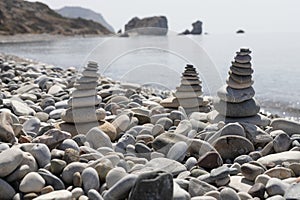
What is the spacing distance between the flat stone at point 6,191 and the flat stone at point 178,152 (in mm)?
1155

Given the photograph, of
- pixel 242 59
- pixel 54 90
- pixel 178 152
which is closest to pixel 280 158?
pixel 178 152

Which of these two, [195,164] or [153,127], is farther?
[153,127]

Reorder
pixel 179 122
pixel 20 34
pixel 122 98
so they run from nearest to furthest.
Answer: pixel 179 122
pixel 122 98
pixel 20 34

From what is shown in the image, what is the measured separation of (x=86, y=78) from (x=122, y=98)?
35.9 inches

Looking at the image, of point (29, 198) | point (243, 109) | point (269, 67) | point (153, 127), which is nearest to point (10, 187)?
point (29, 198)

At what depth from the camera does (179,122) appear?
4.06 m

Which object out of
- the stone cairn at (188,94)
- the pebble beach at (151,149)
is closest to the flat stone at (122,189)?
the pebble beach at (151,149)

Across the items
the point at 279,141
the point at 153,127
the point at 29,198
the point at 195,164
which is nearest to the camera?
the point at 29,198

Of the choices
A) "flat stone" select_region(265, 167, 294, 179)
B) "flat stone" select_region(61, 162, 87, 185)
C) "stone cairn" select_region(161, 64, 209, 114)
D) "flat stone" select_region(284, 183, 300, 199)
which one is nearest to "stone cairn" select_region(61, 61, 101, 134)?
"stone cairn" select_region(161, 64, 209, 114)

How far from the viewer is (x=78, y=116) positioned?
3.99 m

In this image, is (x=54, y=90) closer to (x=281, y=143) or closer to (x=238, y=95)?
(x=238, y=95)

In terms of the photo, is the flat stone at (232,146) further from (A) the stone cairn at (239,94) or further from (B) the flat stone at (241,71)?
(B) the flat stone at (241,71)

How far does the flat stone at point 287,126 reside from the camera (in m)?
3.83

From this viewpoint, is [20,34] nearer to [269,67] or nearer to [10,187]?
[269,67]
